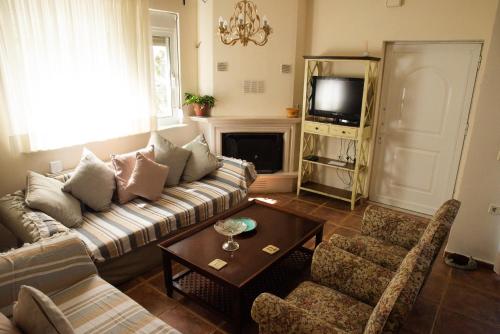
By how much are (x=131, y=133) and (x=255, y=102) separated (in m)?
1.69

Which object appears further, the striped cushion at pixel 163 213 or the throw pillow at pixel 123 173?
the throw pillow at pixel 123 173

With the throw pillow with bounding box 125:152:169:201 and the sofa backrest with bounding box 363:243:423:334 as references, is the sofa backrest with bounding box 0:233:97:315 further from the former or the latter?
the sofa backrest with bounding box 363:243:423:334

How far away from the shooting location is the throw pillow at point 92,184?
2961mm

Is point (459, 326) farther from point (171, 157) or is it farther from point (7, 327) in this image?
point (171, 157)

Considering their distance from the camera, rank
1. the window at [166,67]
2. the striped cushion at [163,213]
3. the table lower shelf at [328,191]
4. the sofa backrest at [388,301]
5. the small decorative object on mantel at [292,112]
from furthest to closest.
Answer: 1. the small decorative object on mantel at [292,112]
2. the table lower shelf at [328,191]
3. the window at [166,67]
4. the striped cushion at [163,213]
5. the sofa backrest at [388,301]

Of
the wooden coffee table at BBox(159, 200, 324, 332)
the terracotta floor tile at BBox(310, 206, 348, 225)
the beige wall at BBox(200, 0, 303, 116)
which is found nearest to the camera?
the wooden coffee table at BBox(159, 200, 324, 332)

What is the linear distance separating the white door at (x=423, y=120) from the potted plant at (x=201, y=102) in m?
2.19

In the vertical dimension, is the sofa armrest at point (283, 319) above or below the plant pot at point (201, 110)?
below

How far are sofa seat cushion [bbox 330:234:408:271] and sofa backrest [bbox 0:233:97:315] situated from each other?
5.66 ft

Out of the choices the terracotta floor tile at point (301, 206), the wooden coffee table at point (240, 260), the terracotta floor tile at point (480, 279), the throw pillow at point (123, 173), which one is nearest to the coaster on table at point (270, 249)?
the wooden coffee table at point (240, 260)

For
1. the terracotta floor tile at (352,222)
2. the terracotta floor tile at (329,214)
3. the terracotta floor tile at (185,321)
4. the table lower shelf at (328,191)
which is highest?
the table lower shelf at (328,191)

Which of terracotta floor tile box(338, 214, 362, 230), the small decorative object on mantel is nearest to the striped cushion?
the small decorative object on mantel

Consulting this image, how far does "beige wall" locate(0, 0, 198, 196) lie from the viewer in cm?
299

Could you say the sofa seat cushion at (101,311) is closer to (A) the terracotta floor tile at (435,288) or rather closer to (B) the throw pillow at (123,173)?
(B) the throw pillow at (123,173)
